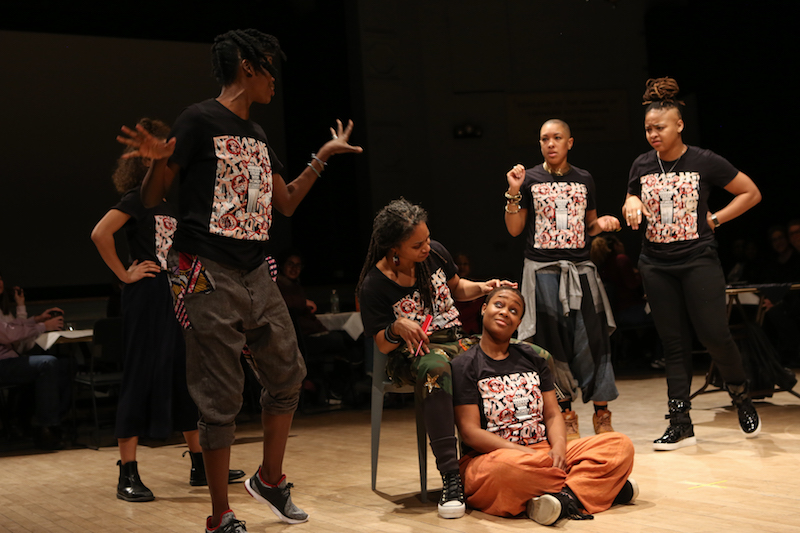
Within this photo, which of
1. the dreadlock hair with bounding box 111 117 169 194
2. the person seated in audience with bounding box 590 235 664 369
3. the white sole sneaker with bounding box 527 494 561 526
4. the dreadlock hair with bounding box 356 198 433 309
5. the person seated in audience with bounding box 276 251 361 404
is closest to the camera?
the white sole sneaker with bounding box 527 494 561 526

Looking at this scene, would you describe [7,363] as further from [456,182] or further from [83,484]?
[456,182]

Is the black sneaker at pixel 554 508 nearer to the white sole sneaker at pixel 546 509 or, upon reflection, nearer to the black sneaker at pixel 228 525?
the white sole sneaker at pixel 546 509

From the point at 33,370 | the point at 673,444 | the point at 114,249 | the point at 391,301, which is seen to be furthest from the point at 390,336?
the point at 33,370

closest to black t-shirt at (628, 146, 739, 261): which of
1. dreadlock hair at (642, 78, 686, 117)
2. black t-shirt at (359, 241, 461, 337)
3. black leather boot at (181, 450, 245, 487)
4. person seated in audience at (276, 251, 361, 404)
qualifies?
dreadlock hair at (642, 78, 686, 117)

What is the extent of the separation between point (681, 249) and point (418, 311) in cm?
141

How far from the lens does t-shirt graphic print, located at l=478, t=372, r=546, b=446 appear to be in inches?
108

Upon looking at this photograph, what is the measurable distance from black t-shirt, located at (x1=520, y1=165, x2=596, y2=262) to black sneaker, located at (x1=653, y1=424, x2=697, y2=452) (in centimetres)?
88

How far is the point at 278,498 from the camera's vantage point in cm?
264

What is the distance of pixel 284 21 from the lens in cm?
857

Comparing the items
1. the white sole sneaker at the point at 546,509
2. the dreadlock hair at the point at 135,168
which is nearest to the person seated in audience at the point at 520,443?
the white sole sneaker at the point at 546,509

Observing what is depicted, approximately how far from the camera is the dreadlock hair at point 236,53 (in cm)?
245

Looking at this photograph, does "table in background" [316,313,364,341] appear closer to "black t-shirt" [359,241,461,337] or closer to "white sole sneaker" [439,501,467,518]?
"black t-shirt" [359,241,461,337]

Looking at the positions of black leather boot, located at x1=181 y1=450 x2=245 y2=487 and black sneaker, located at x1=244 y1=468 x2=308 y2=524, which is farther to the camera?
black leather boot, located at x1=181 y1=450 x2=245 y2=487

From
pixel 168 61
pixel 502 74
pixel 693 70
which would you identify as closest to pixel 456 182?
pixel 502 74
